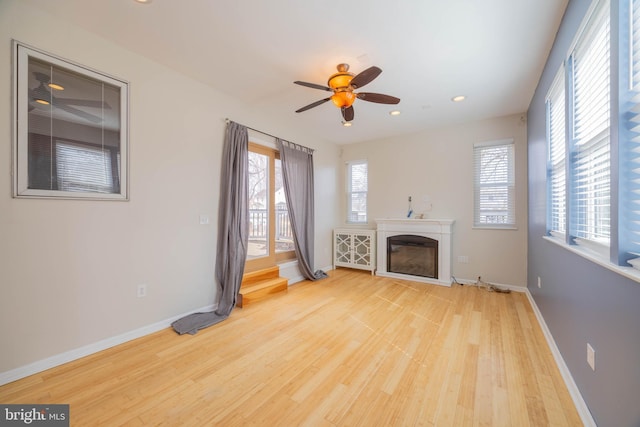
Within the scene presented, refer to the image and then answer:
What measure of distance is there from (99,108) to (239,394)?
2641 millimetres

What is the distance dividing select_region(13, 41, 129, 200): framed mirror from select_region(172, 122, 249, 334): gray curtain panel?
1.02 m

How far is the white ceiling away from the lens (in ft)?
6.07

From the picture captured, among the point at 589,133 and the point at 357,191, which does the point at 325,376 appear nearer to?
the point at 589,133

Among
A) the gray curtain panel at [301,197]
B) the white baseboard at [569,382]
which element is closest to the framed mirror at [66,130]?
the gray curtain panel at [301,197]

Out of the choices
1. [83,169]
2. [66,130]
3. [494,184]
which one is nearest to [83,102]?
[66,130]

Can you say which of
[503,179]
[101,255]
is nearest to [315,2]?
[101,255]

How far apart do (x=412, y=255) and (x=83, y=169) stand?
452cm

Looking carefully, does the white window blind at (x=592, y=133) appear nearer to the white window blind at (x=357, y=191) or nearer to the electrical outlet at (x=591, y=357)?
the electrical outlet at (x=591, y=357)

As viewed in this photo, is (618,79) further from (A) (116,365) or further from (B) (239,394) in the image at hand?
(A) (116,365)

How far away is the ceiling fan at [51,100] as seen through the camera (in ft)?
6.23

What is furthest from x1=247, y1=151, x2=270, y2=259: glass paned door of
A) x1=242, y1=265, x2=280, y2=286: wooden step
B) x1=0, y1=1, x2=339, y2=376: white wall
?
x1=0, y1=1, x2=339, y2=376: white wall

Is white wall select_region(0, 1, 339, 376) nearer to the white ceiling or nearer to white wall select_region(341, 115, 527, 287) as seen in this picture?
the white ceiling

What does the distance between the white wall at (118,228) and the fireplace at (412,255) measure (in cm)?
312

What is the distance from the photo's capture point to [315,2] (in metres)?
1.79
